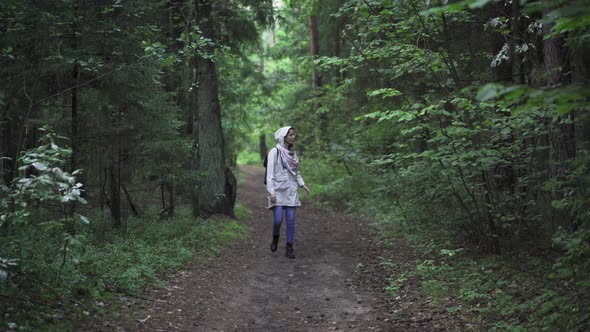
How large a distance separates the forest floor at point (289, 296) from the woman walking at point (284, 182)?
0.75m

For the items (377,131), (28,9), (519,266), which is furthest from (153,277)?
(377,131)

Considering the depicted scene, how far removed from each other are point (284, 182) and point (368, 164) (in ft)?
5.22

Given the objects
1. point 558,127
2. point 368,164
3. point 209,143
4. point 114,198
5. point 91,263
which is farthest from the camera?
point 209,143

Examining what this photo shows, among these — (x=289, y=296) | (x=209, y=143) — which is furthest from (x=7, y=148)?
(x=289, y=296)

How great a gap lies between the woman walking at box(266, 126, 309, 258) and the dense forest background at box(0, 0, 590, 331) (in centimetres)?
155

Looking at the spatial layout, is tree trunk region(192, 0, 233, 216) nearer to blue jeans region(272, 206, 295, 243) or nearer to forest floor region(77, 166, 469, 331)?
forest floor region(77, 166, 469, 331)

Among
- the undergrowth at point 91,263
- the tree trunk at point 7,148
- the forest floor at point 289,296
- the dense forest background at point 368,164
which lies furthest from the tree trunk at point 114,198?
the forest floor at point 289,296

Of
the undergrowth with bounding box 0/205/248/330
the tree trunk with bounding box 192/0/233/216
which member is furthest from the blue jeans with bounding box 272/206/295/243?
the tree trunk with bounding box 192/0/233/216

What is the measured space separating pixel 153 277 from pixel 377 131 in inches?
325

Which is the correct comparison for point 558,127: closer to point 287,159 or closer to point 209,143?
point 287,159

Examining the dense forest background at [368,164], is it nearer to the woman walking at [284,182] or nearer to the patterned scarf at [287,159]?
the woman walking at [284,182]

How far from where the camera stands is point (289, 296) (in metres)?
6.47

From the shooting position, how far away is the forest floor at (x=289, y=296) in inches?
206

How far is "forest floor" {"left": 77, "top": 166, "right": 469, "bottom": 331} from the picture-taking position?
5234mm
